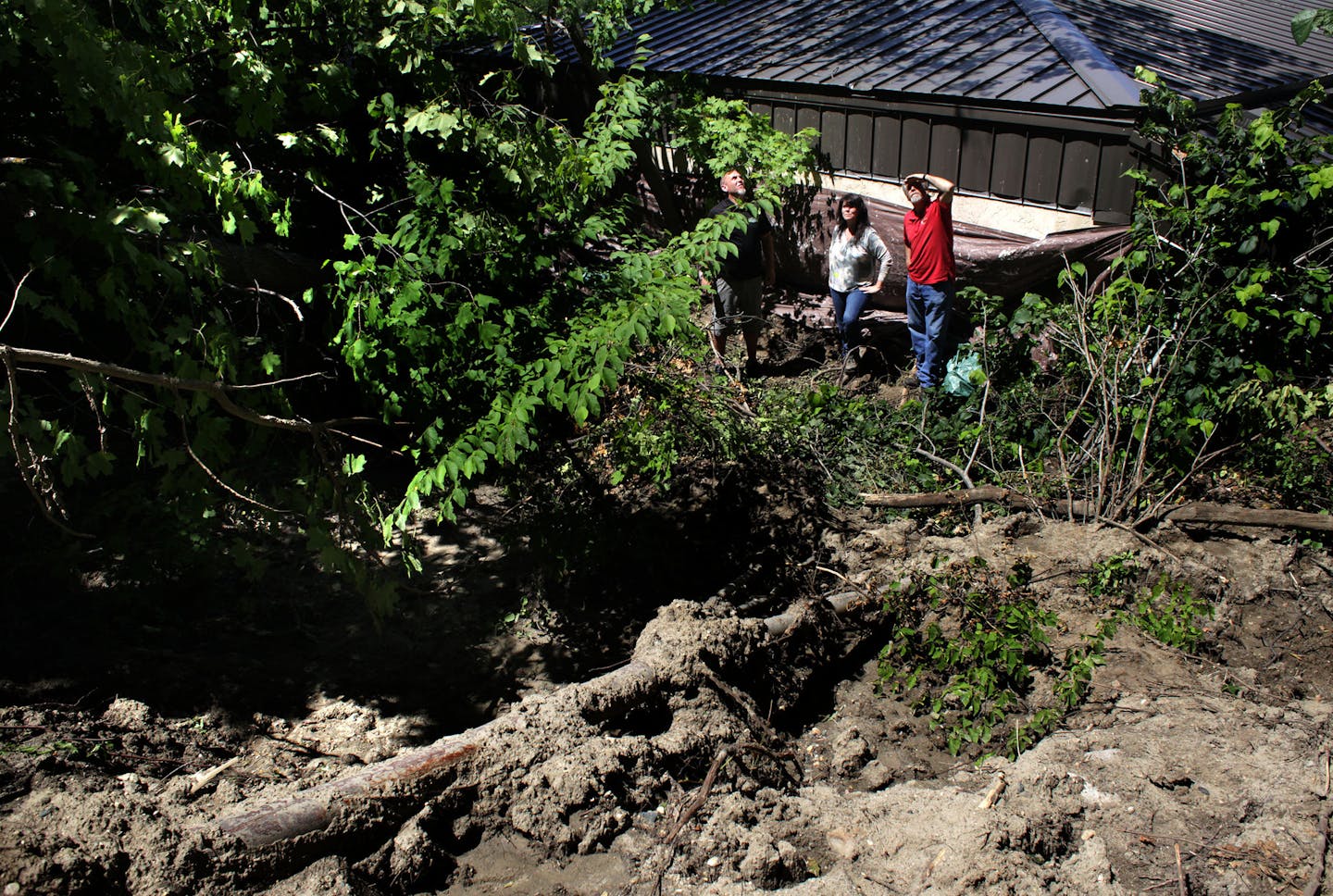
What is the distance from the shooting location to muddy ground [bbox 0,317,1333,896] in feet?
10.1

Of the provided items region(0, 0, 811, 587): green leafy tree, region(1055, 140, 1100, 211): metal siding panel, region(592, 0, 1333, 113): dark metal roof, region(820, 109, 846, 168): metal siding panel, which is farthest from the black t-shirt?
region(0, 0, 811, 587): green leafy tree

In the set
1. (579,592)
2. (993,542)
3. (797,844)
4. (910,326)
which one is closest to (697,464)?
(579,592)

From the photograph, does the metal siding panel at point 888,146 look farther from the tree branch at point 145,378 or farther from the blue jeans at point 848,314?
the tree branch at point 145,378

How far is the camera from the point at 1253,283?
562cm

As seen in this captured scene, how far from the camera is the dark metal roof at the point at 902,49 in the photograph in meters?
6.96

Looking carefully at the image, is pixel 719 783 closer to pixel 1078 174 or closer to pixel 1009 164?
pixel 1078 174

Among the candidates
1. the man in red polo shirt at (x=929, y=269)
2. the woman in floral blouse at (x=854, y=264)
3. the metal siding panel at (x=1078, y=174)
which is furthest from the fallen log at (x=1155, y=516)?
the metal siding panel at (x=1078, y=174)

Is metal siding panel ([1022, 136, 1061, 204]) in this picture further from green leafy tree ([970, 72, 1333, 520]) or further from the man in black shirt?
the man in black shirt

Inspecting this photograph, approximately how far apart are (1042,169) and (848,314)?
1.71 m

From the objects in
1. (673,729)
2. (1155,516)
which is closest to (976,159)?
(1155,516)

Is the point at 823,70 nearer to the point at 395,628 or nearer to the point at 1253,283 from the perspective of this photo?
the point at 1253,283

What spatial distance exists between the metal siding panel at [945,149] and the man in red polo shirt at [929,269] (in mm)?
234

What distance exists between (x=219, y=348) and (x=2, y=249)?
0.96 m

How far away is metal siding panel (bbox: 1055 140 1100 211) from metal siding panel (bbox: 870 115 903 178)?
1361 millimetres
